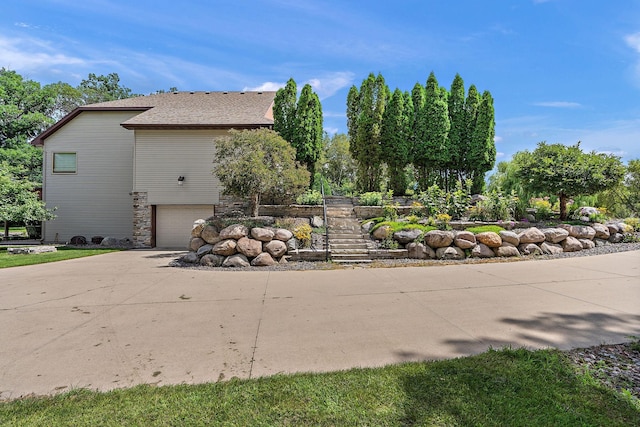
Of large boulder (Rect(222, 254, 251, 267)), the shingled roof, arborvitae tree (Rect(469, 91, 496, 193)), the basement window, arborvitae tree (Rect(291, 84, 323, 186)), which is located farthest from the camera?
the basement window

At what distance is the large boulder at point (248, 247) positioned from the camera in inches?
304

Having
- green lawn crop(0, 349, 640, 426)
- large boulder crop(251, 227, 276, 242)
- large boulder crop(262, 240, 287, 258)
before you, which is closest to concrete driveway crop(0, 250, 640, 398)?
green lawn crop(0, 349, 640, 426)

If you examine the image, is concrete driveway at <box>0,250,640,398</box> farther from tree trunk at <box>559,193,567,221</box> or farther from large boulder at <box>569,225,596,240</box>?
tree trunk at <box>559,193,567,221</box>

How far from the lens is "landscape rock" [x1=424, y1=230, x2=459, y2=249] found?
26.5ft

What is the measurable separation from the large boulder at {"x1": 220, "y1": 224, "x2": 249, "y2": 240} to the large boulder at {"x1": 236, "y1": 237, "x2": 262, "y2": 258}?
0.50 feet

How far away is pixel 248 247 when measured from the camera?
7.73m

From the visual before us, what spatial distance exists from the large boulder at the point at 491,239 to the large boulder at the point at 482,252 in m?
0.13

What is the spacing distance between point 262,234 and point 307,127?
6.49 m

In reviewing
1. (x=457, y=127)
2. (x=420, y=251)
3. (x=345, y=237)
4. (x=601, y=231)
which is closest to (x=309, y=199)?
(x=345, y=237)

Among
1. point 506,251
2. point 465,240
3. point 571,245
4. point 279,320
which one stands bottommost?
point 279,320

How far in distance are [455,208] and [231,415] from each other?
1005cm

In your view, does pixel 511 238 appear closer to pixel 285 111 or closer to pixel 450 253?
pixel 450 253

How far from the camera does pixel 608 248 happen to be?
8.71 meters

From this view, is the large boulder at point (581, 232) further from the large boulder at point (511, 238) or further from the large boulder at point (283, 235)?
the large boulder at point (283, 235)
